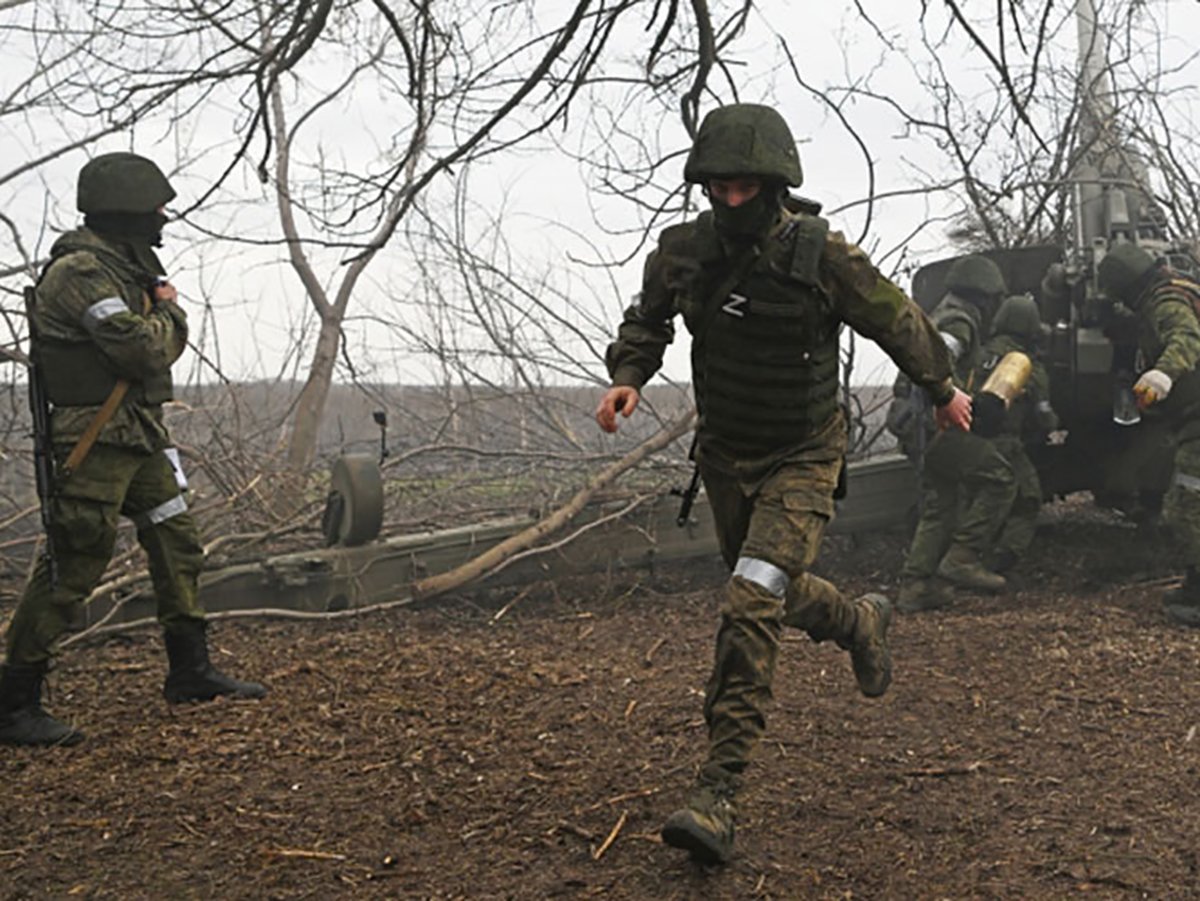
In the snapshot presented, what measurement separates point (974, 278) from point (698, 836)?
486 cm

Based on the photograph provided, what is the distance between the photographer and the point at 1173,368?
655cm

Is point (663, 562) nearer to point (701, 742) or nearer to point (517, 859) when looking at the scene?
point (701, 742)

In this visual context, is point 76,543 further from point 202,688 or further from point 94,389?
point 202,688

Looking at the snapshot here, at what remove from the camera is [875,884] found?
3.35 m

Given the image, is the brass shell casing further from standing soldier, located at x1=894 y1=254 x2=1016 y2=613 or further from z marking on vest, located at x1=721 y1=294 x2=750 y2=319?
z marking on vest, located at x1=721 y1=294 x2=750 y2=319

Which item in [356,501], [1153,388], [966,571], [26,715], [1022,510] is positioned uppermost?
[1153,388]

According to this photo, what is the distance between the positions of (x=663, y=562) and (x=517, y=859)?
14.3 feet

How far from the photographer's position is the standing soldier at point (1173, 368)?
6.55 meters

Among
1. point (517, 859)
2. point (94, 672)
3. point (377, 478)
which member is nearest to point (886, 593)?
point (377, 478)

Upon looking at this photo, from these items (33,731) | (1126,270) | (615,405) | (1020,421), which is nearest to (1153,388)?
(1126,270)

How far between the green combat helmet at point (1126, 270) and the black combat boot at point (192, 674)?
4701 mm

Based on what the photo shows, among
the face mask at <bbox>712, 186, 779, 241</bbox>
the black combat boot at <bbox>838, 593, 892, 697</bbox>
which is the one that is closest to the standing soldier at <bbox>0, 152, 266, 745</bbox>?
the face mask at <bbox>712, 186, 779, 241</bbox>

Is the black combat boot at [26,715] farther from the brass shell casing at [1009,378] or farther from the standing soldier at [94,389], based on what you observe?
the brass shell casing at [1009,378]

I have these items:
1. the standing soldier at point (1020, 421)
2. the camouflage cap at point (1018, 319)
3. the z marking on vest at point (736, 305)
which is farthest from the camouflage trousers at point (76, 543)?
the camouflage cap at point (1018, 319)
